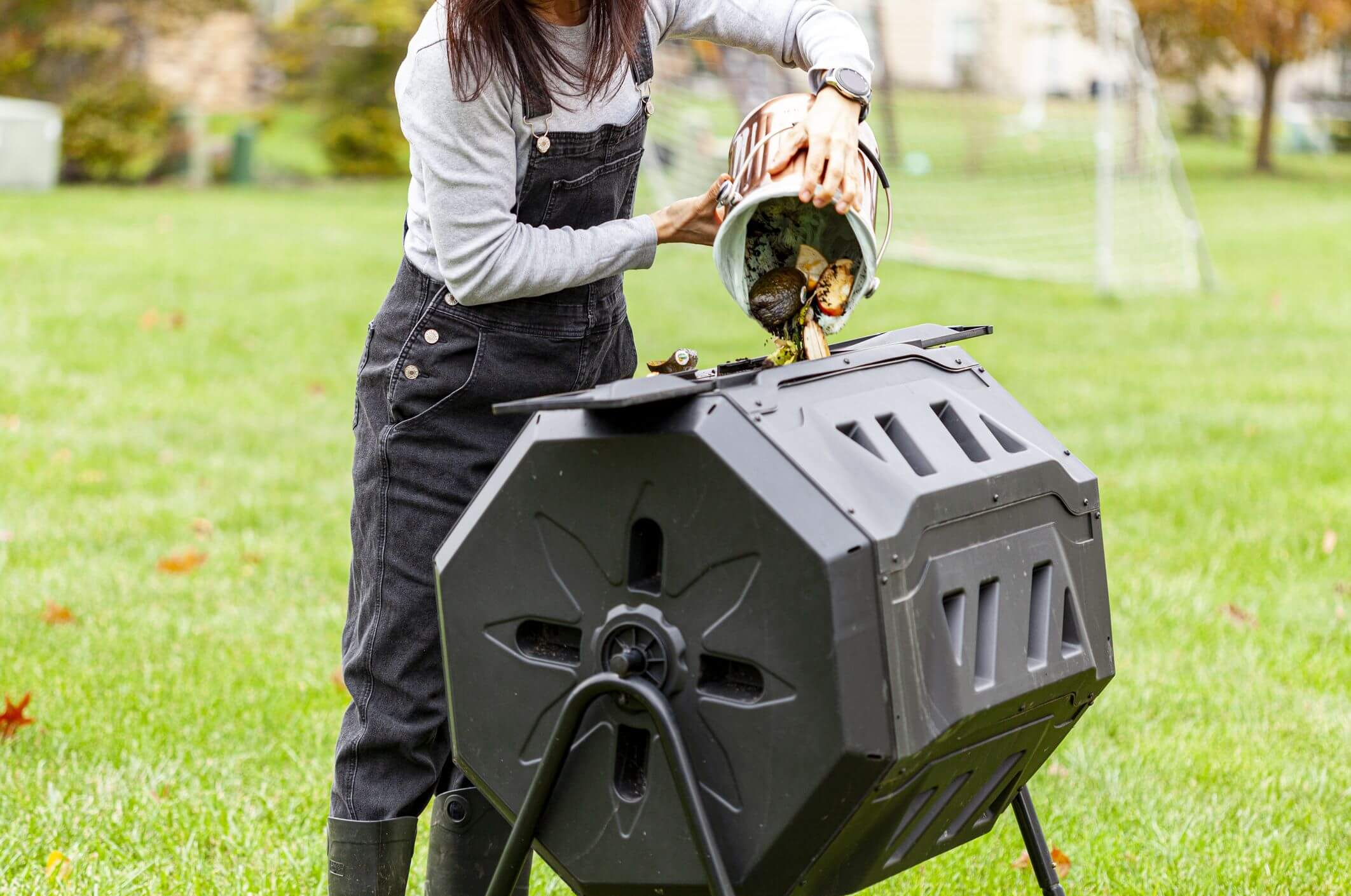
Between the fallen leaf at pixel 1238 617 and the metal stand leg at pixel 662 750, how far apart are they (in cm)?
289

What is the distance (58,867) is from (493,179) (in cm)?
164

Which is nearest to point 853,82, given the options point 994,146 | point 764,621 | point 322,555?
point 764,621

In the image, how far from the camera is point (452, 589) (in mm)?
1877

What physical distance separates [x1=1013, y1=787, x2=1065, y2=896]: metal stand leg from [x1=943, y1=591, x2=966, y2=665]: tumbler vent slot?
0.51m

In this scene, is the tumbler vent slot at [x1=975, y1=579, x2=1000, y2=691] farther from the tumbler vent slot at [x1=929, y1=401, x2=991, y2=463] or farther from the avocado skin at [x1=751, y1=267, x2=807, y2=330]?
the avocado skin at [x1=751, y1=267, x2=807, y2=330]

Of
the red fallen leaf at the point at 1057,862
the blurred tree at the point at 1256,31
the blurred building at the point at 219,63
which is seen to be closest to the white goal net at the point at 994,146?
the blurred tree at the point at 1256,31

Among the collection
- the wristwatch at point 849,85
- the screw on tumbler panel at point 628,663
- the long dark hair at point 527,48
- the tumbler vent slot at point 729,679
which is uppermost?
the long dark hair at point 527,48

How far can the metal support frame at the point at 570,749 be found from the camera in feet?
5.49

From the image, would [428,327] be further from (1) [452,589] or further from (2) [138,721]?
(2) [138,721]

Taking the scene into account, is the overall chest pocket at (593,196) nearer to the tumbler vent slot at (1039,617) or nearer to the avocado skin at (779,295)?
the avocado skin at (779,295)

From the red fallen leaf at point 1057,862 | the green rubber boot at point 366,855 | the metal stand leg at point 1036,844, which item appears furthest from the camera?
the red fallen leaf at point 1057,862

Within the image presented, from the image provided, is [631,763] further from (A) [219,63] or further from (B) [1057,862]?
(A) [219,63]

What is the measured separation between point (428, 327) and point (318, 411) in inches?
182

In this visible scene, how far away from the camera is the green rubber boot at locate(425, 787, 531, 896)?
233 cm
